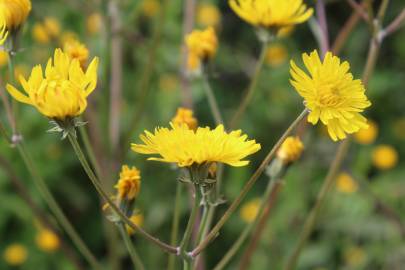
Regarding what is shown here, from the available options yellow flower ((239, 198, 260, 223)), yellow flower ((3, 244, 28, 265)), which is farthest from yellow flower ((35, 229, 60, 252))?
yellow flower ((239, 198, 260, 223))

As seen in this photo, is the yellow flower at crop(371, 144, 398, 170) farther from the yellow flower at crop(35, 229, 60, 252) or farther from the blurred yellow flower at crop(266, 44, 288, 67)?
the yellow flower at crop(35, 229, 60, 252)

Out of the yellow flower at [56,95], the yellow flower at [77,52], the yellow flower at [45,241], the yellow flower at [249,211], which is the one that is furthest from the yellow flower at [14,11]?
the yellow flower at [249,211]

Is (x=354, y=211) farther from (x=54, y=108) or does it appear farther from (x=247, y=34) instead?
(x=54, y=108)

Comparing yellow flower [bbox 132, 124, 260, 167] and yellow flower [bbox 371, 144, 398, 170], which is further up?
yellow flower [bbox 132, 124, 260, 167]

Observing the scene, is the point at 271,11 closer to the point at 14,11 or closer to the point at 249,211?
the point at 14,11

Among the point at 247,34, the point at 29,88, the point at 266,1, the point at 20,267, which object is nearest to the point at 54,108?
the point at 29,88

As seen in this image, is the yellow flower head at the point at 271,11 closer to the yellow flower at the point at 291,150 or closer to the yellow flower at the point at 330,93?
the yellow flower at the point at 291,150

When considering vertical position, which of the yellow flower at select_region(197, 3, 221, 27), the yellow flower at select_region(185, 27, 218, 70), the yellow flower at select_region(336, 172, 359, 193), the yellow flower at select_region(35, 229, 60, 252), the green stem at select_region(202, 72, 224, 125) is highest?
the yellow flower at select_region(197, 3, 221, 27)
